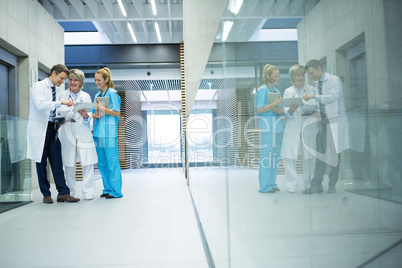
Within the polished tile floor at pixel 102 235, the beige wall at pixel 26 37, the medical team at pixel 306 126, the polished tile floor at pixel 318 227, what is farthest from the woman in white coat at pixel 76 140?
the medical team at pixel 306 126

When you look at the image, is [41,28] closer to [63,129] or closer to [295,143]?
[63,129]

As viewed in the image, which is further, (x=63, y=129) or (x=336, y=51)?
(x=63, y=129)

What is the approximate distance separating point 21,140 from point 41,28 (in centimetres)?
237

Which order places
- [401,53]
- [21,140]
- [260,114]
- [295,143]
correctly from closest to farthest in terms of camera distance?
[401,53] < [295,143] < [260,114] < [21,140]

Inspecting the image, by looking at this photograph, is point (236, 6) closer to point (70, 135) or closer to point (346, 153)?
point (346, 153)

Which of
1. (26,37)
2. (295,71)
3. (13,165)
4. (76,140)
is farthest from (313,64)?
(26,37)

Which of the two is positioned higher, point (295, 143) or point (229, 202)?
point (295, 143)

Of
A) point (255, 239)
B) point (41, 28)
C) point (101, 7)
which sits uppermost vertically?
point (101, 7)

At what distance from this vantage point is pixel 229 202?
960 millimetres

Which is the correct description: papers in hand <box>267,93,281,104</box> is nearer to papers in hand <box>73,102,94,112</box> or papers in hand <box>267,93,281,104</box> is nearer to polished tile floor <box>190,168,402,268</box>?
polished tile floor <box>190,168,402,268</box>

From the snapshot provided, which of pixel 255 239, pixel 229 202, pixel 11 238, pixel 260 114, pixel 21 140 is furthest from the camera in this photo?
pixel 21 140

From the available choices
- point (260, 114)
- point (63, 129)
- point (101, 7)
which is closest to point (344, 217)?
point (260, 114)

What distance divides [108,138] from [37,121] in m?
0.78

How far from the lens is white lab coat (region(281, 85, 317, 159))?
30cm
